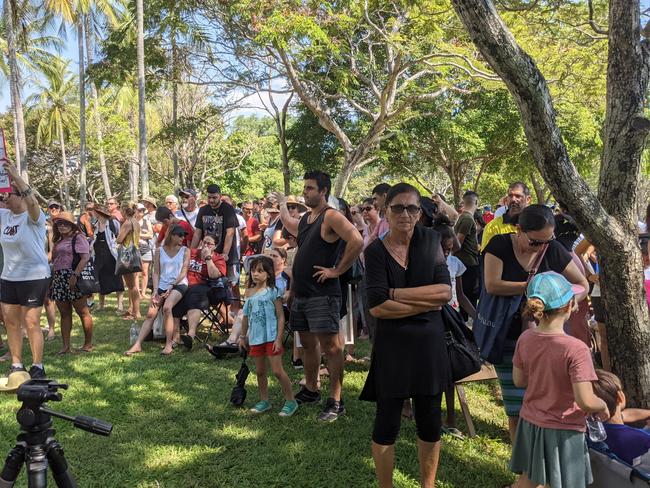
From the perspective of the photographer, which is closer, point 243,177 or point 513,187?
point 513,187

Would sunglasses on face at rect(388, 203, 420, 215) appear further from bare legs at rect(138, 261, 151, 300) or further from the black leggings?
bare legs at rect(138, 261, 151, 300)

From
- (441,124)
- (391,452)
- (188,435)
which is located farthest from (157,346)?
(441,124)

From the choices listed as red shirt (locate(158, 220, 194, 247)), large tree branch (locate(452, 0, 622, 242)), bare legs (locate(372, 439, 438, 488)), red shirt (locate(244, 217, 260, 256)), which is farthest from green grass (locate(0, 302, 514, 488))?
red shirt (locate(244, 217, 260, 256))

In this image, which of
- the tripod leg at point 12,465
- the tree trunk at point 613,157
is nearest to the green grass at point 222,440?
the tree trunk at point 613,157

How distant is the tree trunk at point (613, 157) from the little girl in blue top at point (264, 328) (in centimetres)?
250

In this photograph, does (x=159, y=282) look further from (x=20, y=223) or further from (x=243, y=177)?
(x=243, y=177)

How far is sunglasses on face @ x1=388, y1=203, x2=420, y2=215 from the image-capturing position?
110 inches

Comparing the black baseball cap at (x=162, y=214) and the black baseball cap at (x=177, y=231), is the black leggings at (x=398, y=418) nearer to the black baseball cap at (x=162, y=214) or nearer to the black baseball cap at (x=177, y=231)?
the black baseball cap at (x=177, y=231)

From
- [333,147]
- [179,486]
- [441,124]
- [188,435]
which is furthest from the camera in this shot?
[333,147]

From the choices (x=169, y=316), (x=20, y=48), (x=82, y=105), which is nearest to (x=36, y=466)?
(x=169, y=316)

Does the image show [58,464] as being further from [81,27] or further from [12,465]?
[81,27]

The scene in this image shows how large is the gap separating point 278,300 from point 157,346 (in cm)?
301

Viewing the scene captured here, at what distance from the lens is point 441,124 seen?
1841 cm

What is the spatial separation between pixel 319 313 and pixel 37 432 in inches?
101
